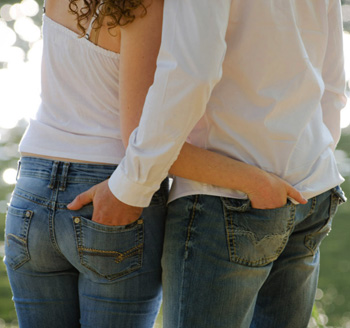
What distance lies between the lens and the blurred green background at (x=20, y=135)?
453cm

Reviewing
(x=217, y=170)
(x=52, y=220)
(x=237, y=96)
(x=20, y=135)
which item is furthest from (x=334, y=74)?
(x=20, y=135)

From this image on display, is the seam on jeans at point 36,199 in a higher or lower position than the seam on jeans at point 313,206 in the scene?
lower

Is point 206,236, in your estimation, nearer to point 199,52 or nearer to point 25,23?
point 199,52

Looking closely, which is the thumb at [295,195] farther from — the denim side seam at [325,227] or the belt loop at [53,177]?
the belt loop at [53,177]

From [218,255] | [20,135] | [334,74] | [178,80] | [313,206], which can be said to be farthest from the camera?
[20,135]

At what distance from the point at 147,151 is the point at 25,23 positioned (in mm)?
8601

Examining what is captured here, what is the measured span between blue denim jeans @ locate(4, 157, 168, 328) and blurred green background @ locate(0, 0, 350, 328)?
298 mm

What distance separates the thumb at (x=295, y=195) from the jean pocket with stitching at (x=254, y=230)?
0.02 metres

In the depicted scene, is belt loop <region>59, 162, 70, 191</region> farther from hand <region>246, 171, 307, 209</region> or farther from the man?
hand <region>246, 171, 307, 209</region>

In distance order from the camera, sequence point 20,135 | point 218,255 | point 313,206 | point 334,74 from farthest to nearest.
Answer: point 20,135 → point 334,74 → point 313,206 → point 218,255

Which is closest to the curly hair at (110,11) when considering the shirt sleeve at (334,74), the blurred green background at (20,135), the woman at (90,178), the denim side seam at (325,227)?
the woman at (90,178)

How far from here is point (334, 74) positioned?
67.9 inches

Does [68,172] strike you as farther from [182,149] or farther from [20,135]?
[20,135]

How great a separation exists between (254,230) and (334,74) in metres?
0.53
